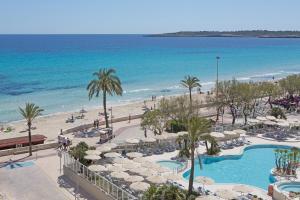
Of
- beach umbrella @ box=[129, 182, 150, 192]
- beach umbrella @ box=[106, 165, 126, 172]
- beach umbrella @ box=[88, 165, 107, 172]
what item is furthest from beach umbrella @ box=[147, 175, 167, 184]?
beach umbrella @ box=[88, 165, 107, 172]

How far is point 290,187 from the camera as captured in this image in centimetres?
2673

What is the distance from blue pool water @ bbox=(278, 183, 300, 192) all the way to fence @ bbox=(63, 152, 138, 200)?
9.98m

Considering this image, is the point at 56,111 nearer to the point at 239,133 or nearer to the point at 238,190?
the point at 239,133

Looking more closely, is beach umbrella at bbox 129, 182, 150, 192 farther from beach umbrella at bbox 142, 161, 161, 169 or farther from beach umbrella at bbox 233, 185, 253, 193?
beach umbrella at bbox 233, 185, 253, 193

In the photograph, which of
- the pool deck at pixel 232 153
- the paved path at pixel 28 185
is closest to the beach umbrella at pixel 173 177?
the pool deck at pixel 232 153

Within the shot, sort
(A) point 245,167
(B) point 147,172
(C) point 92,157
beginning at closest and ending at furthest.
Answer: (B) point 147,172 → (C) point 92,157 → (A) point 245,167

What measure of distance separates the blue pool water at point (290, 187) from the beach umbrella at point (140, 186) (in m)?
8.85

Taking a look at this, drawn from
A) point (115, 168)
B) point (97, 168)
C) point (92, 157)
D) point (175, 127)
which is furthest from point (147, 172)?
point (175, 127)

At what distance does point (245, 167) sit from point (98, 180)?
1186 cm

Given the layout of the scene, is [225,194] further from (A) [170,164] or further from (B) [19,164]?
(B) [19,164]

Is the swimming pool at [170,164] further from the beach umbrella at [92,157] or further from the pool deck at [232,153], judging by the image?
the beach umbrella at [92,157]

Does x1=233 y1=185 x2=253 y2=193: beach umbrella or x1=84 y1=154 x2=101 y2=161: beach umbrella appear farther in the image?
x1=84 y1=154 x2=101 y2=161: beach umbrella

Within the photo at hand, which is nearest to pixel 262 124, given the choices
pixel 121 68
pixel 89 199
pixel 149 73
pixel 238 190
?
pixel 238 190

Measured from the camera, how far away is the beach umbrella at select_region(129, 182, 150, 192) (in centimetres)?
2326
